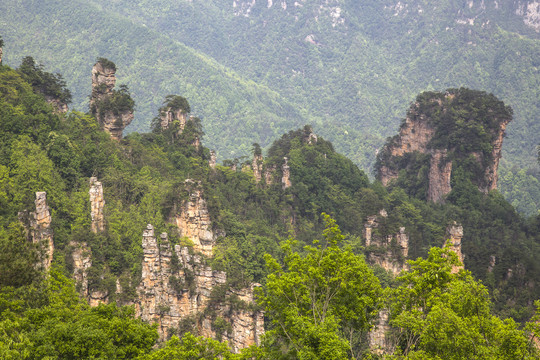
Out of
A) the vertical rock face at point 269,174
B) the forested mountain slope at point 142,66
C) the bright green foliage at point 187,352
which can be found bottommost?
the bright green foliage at point 187,352

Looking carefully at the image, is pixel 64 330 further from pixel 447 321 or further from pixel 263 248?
pixel 263 248

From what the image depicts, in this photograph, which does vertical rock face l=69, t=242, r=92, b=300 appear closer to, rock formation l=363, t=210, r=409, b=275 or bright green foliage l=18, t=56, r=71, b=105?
bright green foliage l=18, t=56, r=71, b=105

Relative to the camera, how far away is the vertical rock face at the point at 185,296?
3803cm

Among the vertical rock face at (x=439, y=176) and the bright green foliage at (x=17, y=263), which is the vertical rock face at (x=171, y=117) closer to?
the bright green foliage at (x=17, y=263)

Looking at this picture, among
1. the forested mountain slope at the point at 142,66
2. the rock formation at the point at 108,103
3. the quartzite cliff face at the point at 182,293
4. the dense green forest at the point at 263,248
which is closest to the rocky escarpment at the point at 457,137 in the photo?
the dense green forest at the point at 263,248

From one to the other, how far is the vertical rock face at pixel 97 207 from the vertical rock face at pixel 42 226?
3.53 meters

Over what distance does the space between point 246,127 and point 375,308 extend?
11986cm

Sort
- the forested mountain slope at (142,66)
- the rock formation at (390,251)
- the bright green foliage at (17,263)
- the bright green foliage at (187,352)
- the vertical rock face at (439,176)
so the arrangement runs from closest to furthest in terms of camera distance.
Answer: the bright green foliage at (187,352), the bright green foliage at (17,263), the rock formation at (390,251), the vertical rock face at (439,176), the forested mountain slope at (142,66)

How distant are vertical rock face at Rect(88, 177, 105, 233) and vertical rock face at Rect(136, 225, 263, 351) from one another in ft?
12.8

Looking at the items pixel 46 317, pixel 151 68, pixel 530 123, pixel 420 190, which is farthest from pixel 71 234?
pixel 530 123

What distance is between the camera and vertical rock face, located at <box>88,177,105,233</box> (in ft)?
130

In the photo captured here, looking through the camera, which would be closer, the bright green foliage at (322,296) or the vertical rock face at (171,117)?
the bright green foliage at (322,296)

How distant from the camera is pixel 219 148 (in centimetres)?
13562

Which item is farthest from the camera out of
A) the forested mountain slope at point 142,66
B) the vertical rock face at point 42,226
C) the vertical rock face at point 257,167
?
the forested mountain slope at point 142,66
